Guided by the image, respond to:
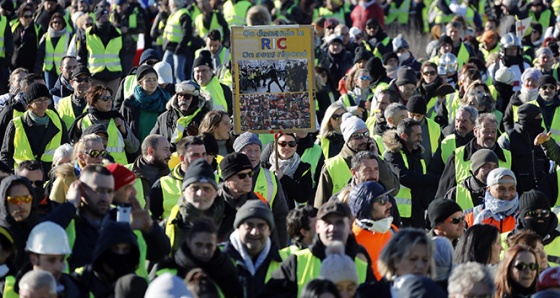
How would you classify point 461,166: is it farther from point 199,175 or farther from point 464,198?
point 199,175

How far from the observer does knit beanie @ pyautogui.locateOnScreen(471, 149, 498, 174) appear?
1267 cm

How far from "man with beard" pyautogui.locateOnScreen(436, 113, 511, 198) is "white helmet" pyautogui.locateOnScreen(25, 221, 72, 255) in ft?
17.2

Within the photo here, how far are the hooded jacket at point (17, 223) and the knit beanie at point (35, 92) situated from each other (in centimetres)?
409

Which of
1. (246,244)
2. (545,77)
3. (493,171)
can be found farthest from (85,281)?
(545,77)

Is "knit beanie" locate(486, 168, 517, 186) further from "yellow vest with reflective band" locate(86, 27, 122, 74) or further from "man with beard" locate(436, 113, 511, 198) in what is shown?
"yellow vest with reflective band" locate(86, 27, 122, 74)

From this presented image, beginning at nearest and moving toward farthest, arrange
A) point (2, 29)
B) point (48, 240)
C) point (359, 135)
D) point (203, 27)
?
1. point (48, 240)
2. point (359, 135)
3. point (2, 29)
4. point (203, 27)

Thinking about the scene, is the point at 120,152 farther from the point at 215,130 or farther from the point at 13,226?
the point at 13,226

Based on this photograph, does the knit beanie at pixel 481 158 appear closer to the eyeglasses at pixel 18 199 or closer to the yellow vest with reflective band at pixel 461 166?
the yellow vest with reflective band at pixel 461 166

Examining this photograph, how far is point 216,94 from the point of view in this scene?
54.4 feet

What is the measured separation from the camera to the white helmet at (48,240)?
343 inches

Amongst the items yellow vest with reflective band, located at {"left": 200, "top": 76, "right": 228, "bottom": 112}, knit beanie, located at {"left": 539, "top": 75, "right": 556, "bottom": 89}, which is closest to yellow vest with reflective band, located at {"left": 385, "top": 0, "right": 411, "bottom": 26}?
knit beanie, located at {"left": 539, "top": 75, "right": 556, "bottom": 89}

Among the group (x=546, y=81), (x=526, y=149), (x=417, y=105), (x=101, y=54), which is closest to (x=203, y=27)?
(x=101, y=54)

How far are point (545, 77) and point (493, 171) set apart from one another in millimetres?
5385

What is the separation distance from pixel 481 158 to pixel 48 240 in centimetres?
503
